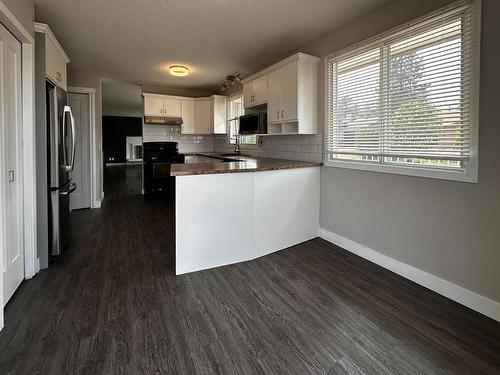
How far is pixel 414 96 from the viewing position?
258cm

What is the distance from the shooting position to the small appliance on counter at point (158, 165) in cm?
630

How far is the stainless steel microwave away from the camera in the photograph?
435 centimetres

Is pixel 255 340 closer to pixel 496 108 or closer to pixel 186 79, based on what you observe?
pixel 496 108

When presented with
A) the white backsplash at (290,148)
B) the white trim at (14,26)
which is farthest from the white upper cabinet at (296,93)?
the white trim at (14,26)

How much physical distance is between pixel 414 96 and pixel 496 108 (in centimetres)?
65

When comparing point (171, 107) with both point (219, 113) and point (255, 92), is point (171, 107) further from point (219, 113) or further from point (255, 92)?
point (255, 92)

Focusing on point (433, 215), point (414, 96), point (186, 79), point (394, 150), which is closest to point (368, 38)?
point (414, 96)

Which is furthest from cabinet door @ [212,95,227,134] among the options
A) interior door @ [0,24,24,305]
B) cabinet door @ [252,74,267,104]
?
interior door @ [0,24,24,305]

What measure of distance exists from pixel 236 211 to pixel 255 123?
1861 millimetres

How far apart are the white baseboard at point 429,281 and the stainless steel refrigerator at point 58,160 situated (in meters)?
3.05

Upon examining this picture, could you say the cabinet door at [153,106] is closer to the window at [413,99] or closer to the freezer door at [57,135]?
the freezer door at [57,135]

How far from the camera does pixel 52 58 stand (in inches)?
119

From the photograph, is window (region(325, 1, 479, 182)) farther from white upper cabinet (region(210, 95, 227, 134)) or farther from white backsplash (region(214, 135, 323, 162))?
white upper cabinet (region(210, 95, 227, 134))

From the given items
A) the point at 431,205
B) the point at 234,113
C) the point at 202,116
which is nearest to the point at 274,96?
the point at 431,205
